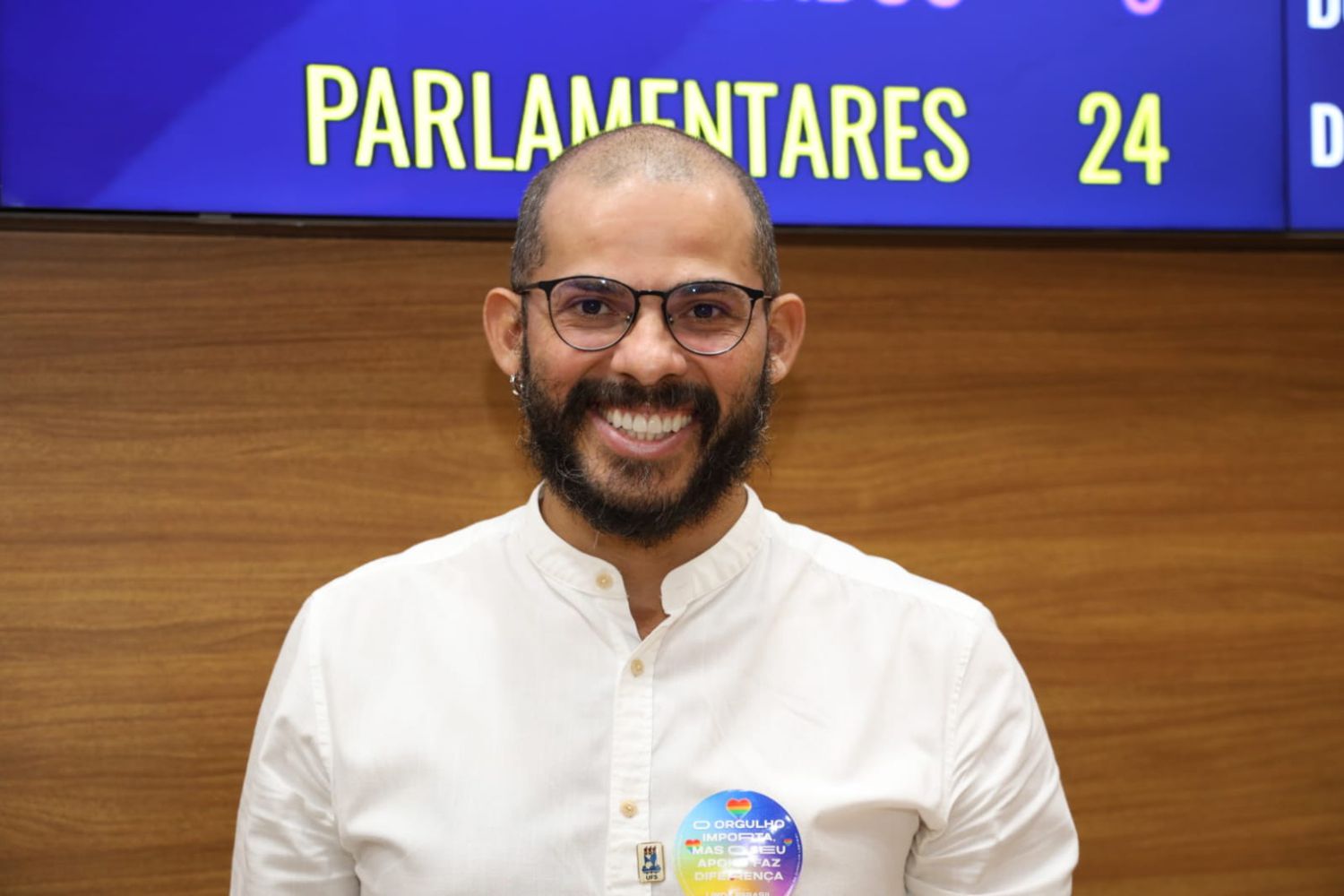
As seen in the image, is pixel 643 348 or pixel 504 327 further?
pixel 504 327

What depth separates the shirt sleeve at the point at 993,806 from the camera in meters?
1.28

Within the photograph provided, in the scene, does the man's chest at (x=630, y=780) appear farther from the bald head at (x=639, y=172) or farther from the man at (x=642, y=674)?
the bald head at (x=639, y=172)

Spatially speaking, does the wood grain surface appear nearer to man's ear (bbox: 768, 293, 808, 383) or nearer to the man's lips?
man's ear (bbox: 768, 293, 808, 383)

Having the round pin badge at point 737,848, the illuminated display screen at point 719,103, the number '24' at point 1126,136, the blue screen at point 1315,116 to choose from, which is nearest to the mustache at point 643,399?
the round pin badge at point 737,848

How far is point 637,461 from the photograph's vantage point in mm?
1236

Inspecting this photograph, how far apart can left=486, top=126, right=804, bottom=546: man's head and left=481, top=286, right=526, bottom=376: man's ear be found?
0.07 feet

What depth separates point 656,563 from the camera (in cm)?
133

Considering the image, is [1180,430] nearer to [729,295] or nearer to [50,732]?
[729,295]

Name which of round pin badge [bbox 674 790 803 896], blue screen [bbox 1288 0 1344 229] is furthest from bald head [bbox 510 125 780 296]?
blue screen [bbox 1288 0 1344 229]

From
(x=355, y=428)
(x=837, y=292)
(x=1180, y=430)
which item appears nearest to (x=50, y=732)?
(x=355, y=428)

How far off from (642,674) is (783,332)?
40cm

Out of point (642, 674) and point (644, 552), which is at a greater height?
point (644, 552)

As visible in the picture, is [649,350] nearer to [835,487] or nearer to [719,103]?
[719,103]

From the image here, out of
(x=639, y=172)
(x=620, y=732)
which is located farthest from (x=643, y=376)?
(x=620, y=732)
